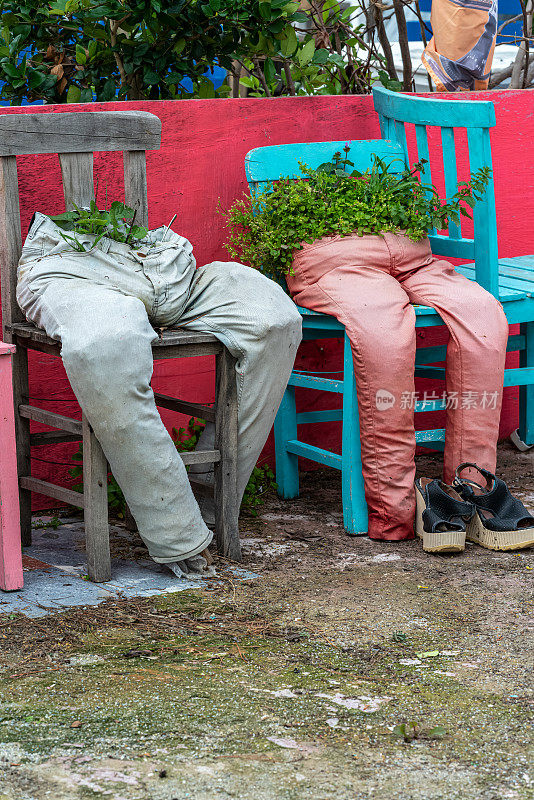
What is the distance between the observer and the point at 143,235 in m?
3.08

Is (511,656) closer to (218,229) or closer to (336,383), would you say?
(336,383)

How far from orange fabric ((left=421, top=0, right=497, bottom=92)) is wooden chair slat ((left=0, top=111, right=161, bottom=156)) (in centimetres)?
156

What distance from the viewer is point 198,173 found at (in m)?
3.69

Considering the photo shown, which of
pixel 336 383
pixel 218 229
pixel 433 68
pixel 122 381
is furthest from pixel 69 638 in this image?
pixel 433 68

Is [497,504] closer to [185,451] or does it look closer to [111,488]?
[185,451]

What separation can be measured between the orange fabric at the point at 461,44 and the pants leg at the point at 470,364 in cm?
133

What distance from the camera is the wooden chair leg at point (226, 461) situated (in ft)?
9.93

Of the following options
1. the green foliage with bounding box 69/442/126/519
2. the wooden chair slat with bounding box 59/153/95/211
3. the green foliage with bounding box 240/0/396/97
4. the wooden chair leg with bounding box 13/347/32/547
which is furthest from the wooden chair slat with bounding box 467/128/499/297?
the wooden chair leg with bounding box 13/347/32/547

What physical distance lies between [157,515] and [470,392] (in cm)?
110

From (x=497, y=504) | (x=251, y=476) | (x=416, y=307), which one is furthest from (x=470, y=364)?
(x=251, y=476)

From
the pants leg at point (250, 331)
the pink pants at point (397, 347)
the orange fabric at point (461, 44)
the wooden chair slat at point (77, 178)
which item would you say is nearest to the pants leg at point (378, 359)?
the pink pants at point (397, 347)

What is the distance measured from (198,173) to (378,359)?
3.27 feet

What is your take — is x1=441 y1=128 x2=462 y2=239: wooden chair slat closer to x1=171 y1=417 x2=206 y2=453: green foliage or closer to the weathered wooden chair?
the weathered wooden chair

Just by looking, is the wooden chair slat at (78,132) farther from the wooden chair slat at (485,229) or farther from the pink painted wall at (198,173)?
the wooden chair slat at (485,229)
